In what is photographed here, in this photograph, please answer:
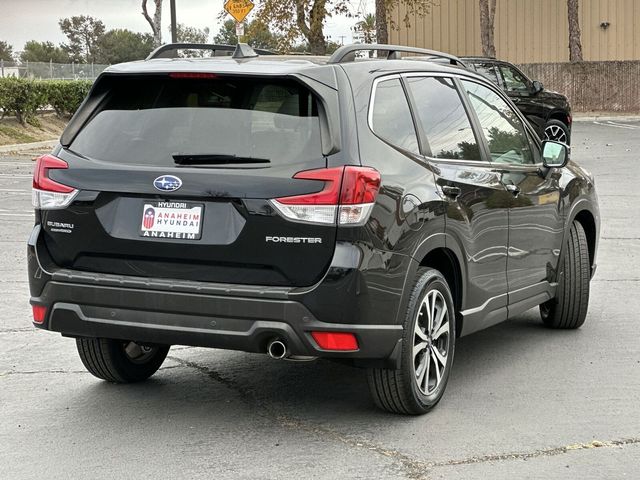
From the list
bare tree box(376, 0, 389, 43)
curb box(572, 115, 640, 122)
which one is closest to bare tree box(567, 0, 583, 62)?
curb box(572, 115, 640, 122)

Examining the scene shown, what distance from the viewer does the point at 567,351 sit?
7.25m

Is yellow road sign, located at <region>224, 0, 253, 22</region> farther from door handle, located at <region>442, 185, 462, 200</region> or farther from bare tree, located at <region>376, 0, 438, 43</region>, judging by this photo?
bare tree, located at <region>376, 0, 438, 43</region>

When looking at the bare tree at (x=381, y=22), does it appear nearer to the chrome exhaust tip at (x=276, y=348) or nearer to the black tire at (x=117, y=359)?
the black tire at (x=117, y=359)

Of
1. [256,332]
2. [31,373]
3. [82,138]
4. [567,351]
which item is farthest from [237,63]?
[567,351]

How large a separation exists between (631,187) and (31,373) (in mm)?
12437

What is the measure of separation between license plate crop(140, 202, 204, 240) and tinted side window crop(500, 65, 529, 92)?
19.7 m

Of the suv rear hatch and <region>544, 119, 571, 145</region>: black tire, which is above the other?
the suv rear hatch

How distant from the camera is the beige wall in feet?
157

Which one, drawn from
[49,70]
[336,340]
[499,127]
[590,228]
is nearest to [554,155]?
[499,127]

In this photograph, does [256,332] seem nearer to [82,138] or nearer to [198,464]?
[198,464]

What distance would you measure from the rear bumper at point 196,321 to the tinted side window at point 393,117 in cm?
96

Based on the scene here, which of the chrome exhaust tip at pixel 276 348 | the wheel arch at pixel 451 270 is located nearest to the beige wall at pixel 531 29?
the wheel arch at pixel 451 270

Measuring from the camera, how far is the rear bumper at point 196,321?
5105mm

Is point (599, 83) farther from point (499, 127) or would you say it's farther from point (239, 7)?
point (499, 127)
